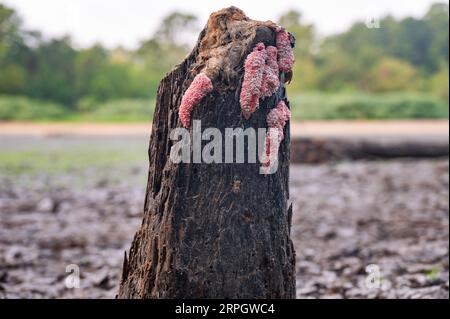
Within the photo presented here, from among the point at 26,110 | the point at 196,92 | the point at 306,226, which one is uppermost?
the point at 26,110

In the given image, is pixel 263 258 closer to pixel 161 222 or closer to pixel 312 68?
pixel 161 222

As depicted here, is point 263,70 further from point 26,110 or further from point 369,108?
point 26,110

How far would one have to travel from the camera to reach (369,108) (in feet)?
74.9

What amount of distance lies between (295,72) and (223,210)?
74.8 feet

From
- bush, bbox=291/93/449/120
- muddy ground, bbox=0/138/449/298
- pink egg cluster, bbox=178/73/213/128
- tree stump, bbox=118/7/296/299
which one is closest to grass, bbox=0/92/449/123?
bush, bbox=291/93/449/120

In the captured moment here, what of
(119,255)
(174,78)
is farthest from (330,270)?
(174,78)

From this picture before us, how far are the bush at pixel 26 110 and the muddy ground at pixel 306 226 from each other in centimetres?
927

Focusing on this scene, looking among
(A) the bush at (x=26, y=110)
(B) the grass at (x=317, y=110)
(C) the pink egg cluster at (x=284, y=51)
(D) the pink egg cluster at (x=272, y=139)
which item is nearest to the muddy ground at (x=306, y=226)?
(D) the pink egg cluster at (x=272, y=139)

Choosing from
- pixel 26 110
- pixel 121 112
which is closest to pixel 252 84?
pixel 26 110
